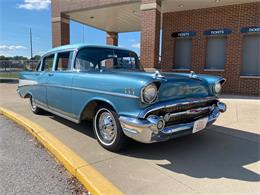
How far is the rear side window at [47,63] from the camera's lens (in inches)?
221

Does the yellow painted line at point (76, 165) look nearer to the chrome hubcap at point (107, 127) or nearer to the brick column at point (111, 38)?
the chrome hubcap at point (107, 127)

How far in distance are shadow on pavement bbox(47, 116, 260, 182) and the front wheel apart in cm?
22

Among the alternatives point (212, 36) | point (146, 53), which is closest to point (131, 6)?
point (146, 53)

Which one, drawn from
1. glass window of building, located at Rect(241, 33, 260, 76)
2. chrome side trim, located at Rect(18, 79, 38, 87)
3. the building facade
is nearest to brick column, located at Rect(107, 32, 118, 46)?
the building facade

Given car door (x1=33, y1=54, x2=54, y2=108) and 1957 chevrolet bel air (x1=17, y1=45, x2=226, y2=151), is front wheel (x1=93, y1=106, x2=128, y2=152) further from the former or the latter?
car door (x1=33, y1=54, x2=54, y2=108)

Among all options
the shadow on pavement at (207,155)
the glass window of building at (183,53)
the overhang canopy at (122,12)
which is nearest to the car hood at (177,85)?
the shadow on pavement at (207,155)

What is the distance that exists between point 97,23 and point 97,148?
12939mm

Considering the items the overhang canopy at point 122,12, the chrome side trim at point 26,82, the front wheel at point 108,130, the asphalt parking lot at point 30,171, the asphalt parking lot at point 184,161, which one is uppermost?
the overhang canopy at point 122,12

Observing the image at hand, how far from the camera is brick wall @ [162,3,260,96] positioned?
1034cm

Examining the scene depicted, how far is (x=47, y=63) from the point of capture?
5930mm

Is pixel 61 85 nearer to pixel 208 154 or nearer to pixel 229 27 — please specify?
pixel 208 154

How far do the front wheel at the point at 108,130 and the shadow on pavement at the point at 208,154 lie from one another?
0.22 m

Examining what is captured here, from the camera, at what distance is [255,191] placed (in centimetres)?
266

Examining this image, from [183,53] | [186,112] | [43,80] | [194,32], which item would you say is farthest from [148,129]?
[183,53]
